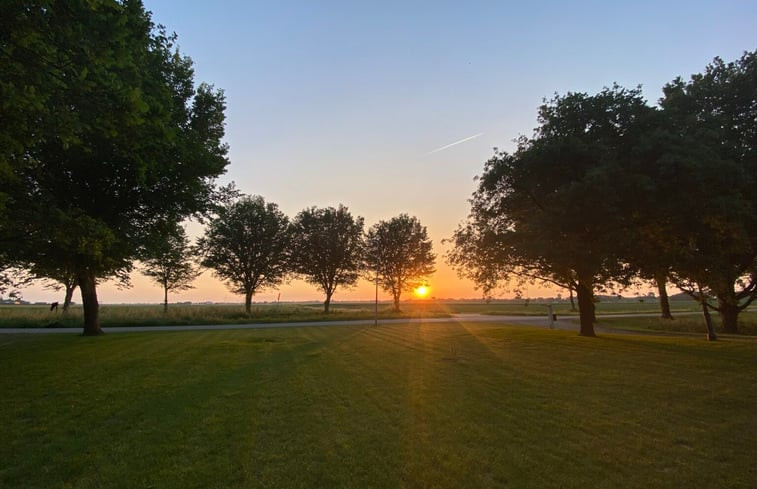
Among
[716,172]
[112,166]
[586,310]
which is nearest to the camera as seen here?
[716,172]

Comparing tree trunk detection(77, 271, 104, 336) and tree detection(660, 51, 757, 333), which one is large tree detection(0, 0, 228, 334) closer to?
tree trunk detection(77, 271, 104, 336)

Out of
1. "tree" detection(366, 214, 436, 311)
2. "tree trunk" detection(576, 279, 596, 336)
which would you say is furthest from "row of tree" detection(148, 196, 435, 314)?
"tree trunk" detection(576, 279, 596, 336)

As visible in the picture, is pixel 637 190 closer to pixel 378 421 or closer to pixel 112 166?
pixel 378 421

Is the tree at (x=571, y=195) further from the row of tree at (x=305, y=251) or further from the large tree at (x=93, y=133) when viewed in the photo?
the row of tree at (x=305, y=251)

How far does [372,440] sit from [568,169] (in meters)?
14.4

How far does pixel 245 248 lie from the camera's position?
1753 inches

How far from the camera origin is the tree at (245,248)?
44125 millimetres

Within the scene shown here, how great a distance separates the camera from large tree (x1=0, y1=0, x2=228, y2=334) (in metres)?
6.54

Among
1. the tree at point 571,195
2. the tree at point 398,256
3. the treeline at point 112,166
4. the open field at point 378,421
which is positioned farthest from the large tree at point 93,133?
the tree at point 398,256

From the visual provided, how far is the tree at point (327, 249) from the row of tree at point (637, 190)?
29958 mm

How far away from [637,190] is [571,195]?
2188 mm

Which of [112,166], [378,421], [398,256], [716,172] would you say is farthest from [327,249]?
[378,421]

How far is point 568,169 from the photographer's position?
16.5m

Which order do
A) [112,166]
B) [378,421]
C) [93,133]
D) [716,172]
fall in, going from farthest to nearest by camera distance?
[112,166] < [716,172] < [93,133] < [378,421]
